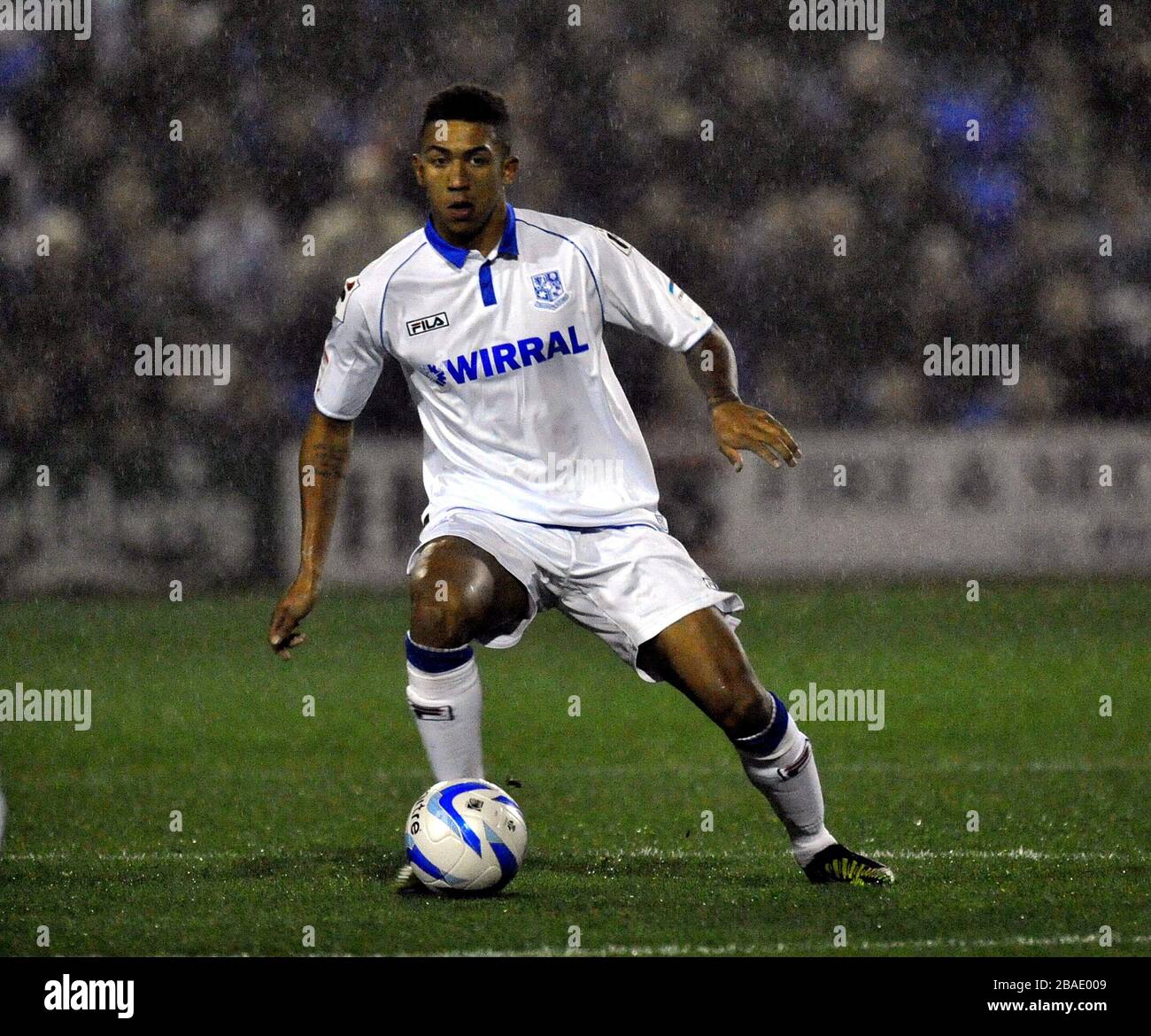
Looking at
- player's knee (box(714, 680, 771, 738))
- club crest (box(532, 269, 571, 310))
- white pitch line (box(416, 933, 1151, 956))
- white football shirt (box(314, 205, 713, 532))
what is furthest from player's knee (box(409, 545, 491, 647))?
white pitch line (box(416, 933, 1151, 956))

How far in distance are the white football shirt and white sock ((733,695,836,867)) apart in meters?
0.66

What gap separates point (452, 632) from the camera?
454 cm

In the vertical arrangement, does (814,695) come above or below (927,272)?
below

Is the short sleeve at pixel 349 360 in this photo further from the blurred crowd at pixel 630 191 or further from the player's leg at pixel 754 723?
the blurred crowd at pixel 630 191

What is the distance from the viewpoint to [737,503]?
42.8 feet

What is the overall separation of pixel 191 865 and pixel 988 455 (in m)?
9.10

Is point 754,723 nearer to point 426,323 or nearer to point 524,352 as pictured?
point 524,352

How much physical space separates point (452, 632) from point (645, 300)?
104 centimetres

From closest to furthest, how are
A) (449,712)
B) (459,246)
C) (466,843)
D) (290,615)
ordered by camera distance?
1. (466,843)
2. (449,712)
3. (290,615)
4. (459,246)

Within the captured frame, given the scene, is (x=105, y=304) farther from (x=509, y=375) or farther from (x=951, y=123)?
(x=509, y=375)

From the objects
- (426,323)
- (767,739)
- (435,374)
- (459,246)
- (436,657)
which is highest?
(459,246)

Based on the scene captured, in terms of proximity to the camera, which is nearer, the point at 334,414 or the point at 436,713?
the point at 436,713

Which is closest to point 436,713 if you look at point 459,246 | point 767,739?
point 767,739
